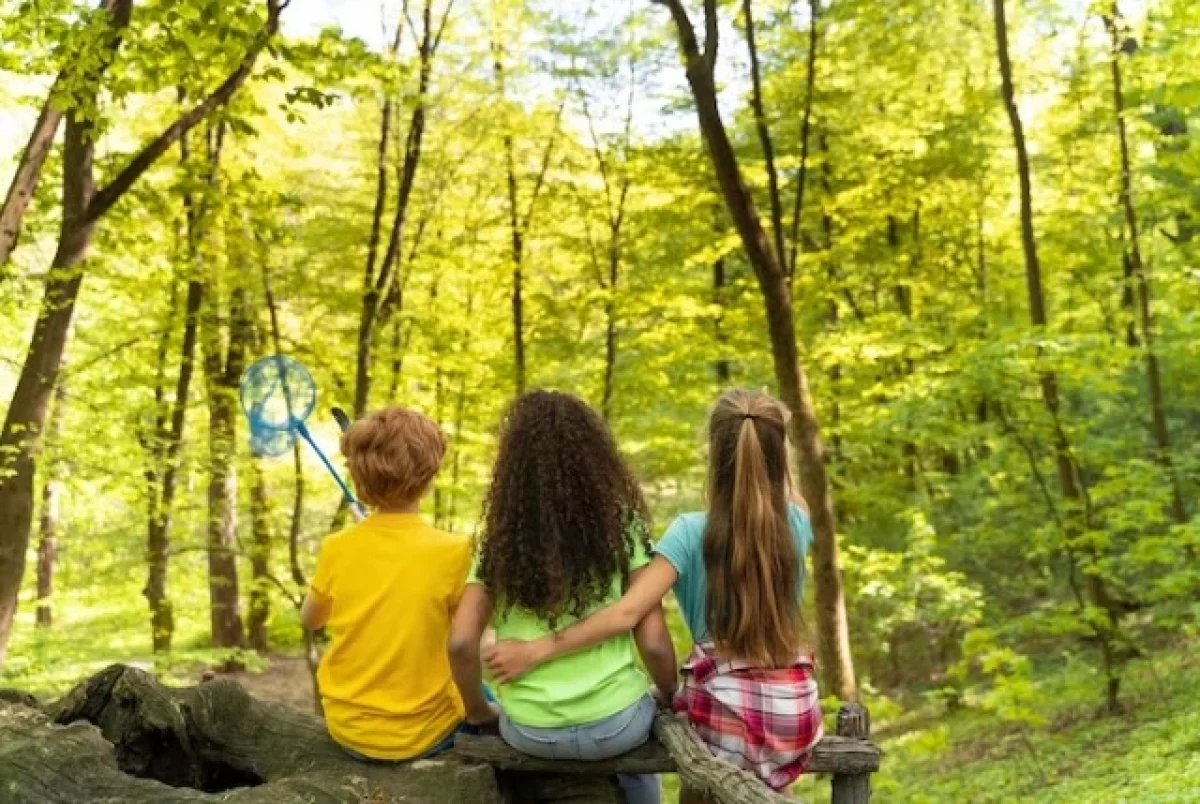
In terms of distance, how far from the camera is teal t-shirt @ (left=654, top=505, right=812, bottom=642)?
2.96 metres

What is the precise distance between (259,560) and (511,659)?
10.5m

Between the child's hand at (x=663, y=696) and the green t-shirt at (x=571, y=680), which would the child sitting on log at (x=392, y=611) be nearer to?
the green t-shirt at (x=571, y=680)

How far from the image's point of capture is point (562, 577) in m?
2.81

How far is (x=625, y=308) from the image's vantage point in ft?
46.4

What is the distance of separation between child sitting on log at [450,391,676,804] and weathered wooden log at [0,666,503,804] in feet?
1.20

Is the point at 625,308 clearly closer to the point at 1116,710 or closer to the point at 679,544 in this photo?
the point at 1116,710

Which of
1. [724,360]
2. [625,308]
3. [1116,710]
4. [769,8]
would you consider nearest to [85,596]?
[625,308]

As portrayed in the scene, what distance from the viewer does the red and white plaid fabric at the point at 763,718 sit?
114 inches

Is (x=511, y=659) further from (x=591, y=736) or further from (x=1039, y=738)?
(x=1039, y=738)

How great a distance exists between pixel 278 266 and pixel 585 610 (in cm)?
1165

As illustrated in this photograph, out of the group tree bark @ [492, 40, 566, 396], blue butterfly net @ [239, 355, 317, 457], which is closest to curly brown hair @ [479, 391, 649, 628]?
blue butterfly net @ [239, 355, 317, 457]

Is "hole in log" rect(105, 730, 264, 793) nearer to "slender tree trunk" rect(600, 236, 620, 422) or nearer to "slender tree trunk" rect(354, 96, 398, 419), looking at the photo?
"slender tree trunk" rect(354, 96, 398, 419)

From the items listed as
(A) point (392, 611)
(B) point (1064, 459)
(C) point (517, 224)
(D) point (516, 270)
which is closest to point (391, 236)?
(D) point (516, 270)

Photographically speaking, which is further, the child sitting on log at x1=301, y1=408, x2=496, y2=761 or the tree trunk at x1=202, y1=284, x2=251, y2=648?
the tree trunk at x1=202, y1=284, x2=251, y2=648
